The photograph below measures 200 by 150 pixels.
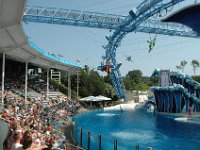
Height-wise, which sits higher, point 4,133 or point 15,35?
point 15,35

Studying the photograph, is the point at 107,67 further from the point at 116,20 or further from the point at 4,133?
the point at 4,133

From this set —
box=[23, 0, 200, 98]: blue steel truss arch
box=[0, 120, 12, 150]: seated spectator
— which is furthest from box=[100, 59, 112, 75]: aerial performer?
box=[0, 120, 12, 150]: seated spectator

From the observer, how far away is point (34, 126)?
12.2 metres

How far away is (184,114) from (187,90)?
7.66 ft

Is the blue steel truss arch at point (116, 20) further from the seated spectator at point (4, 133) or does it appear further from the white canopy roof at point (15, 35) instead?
the seated spectator at point (4, 133)

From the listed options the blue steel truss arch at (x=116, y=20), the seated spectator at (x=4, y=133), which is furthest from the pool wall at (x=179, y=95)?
the seated spectator at (x=4, y=133)

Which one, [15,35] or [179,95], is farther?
[179,95]

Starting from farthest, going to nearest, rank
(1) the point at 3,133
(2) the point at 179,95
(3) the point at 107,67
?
1. (3) the point at 107,67
2. (2) the point at 179,95
3. (1) the point at 3,133

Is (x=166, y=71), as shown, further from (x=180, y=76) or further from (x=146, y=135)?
(x=146, y=135)

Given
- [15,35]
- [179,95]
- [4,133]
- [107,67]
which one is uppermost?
[107,67]

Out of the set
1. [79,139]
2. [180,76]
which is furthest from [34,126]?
[180,76]

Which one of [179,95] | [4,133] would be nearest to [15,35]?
[4,133]

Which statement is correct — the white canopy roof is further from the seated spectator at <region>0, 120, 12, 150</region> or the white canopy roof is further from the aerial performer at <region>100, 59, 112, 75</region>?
the aerial performer at <region>100, 59, 112, 75</region>

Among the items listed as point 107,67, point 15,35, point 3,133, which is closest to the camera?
point 3,133
